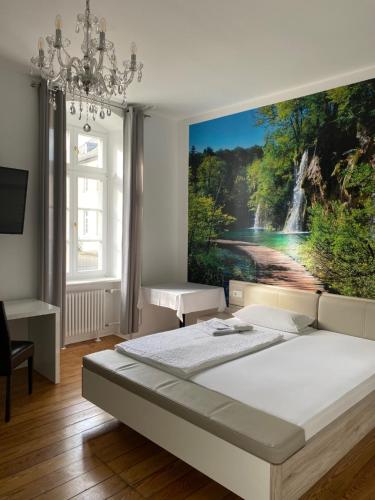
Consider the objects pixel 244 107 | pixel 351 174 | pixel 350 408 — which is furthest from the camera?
pixel 244 107

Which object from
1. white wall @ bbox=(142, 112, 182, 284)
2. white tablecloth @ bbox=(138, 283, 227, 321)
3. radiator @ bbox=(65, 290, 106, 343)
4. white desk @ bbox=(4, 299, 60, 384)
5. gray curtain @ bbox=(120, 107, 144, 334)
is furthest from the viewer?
white wall @ bbox=(142, 112, 182, 284)

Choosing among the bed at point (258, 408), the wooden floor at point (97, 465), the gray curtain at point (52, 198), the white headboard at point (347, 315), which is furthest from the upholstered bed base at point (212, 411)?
the white headboard at point (347, 315)

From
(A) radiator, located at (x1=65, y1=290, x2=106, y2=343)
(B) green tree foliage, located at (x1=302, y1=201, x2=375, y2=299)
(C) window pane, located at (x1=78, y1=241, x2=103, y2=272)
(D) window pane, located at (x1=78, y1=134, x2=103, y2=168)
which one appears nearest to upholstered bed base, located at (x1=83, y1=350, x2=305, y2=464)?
(A) radiator, located at (x1=65, y1=290, x2=106, y2=343)

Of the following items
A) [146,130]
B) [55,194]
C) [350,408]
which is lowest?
[350,408]

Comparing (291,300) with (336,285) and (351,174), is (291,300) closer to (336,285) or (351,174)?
(336,285)

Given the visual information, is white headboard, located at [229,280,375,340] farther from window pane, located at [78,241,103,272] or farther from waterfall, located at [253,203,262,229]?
window pane, located at [78,241,103,272]

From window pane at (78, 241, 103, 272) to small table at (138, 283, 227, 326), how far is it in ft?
2.37

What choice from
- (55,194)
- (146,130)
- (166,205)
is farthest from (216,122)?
(55,194)

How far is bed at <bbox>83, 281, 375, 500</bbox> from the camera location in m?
1.74

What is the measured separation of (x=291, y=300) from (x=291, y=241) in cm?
62

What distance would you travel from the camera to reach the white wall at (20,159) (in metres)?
3.48

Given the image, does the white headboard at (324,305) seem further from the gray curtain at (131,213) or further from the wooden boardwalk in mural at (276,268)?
the gray curtain at (131,213)

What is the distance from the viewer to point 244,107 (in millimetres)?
4289

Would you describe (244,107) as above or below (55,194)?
above
